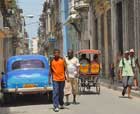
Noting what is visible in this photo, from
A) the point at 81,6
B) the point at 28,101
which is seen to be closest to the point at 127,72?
the point at 28,101

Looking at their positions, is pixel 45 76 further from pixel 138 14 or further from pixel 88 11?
pixel 88 11

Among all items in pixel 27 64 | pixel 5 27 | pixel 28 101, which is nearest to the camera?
pixel 27 64

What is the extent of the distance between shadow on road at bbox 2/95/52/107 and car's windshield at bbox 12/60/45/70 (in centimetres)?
132

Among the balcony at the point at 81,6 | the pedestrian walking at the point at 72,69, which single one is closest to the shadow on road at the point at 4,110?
the pedestrian walking at the point at 72,69

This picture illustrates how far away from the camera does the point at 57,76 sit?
1848 centimetres

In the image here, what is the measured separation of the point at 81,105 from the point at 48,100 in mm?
1977

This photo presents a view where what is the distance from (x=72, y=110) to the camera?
18.4 m

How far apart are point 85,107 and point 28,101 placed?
12.2 ft

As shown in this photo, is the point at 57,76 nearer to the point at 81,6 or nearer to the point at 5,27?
the point at 81,6

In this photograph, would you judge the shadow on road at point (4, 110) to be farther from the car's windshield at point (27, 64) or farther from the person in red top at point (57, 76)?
the car's windshield at point (27, 64)

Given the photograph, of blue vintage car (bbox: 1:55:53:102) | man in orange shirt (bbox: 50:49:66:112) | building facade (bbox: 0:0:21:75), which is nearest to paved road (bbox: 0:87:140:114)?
man in orange shirt (bbox: 50:49:66:112)

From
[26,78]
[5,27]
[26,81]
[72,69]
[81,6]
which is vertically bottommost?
[26,81]

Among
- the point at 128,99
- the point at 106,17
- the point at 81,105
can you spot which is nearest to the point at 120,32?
the point at 106,17

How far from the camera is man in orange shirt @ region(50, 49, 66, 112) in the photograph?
18.4m
